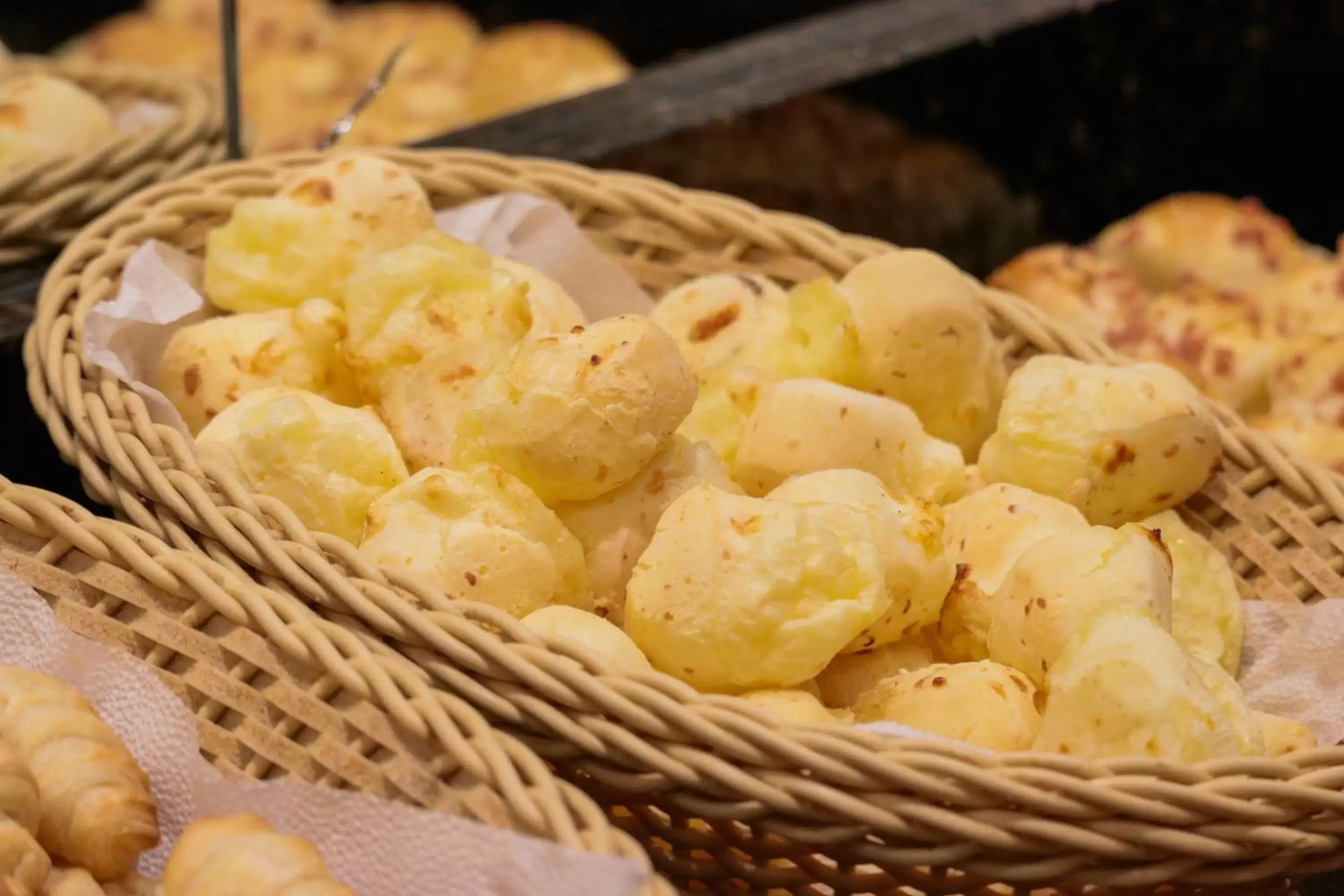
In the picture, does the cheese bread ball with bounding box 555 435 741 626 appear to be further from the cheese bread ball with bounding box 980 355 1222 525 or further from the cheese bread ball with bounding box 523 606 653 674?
the cheese bread ball with bounding box 980 355 1222 525

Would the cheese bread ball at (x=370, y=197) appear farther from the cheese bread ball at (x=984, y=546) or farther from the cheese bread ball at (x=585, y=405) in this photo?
the cheese bread ball at (x=984, y=546)

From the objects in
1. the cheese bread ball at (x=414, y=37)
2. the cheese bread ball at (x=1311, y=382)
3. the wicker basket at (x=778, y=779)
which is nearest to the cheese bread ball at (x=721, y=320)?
the wicker basket at (x=778, y=779)

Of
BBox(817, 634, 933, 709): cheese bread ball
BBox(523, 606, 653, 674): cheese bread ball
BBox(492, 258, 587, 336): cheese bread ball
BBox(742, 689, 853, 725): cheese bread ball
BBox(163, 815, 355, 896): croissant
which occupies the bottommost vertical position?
BBox(163, 815, 355, 896): croissant

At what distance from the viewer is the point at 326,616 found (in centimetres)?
107

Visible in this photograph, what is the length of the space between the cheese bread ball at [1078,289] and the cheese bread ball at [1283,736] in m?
0.92

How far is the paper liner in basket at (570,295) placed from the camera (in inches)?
49.8

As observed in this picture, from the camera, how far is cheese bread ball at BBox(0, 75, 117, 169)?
1.71 meters

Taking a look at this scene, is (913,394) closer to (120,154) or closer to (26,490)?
(26,490)

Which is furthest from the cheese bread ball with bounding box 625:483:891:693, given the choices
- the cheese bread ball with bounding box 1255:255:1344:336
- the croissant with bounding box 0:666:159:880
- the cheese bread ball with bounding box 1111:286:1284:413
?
the cheese bread ball with bounding box 1255:255:1344:336

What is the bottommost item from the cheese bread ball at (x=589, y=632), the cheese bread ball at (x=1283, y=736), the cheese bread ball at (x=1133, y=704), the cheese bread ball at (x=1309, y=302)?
the cheese bread ball at (x=1283, y=736)

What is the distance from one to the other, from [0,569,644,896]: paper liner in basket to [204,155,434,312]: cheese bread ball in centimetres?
42

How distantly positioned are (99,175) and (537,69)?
1360mm

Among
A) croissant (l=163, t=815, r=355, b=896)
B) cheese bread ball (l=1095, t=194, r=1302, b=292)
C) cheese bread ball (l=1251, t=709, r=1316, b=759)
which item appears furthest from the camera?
cheese bread ball (l=1095, t=194, r=1302, b=292)

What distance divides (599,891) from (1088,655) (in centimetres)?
39
